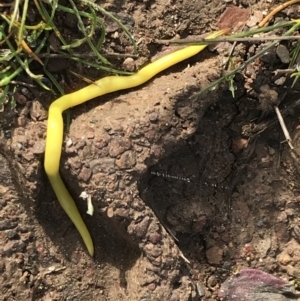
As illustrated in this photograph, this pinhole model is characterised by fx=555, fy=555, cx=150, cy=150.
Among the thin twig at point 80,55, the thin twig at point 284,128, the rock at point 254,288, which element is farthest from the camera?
the rock at point 254,288

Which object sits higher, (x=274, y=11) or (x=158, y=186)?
(x=274, y=11)

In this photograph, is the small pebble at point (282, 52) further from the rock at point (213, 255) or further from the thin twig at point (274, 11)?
the rock at point (213, 255)

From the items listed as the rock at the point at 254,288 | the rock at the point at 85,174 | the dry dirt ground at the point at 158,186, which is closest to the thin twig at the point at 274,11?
the dry dirt ground at the point at 158,186

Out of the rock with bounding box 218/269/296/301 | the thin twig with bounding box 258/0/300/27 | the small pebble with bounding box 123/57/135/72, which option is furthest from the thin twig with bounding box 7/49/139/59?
the rock with bounding box 218/269/296/301

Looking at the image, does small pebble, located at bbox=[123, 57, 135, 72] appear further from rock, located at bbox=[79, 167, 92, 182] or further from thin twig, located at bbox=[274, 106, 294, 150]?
thin twig, located at bbox=[274, 106, 294, 150]

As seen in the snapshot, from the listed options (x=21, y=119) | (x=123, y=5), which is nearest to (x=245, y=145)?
(x=123, y=5)

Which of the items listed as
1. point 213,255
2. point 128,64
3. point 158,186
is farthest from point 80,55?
point 213,255

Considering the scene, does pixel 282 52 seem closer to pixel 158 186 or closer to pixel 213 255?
pixel 158 186

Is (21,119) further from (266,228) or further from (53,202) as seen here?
(266,228)
